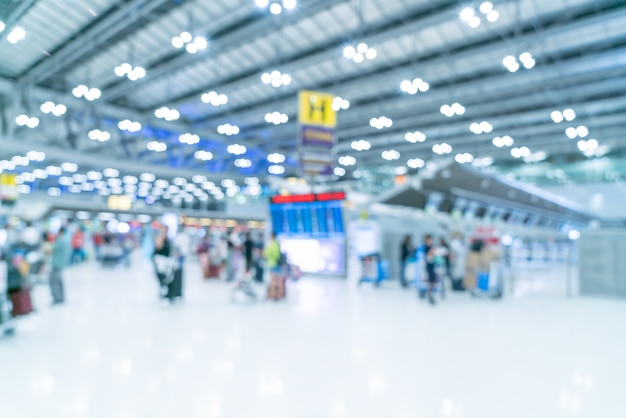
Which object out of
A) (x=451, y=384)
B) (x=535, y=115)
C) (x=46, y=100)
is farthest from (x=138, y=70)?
(x=535, y=115)

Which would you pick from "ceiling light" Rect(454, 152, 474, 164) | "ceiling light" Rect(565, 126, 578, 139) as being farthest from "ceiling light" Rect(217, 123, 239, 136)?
"ceiling light" Rect(565, 126, 578, 139)

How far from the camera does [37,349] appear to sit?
5238 millimetres

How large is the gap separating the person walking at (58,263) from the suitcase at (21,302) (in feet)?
8.95

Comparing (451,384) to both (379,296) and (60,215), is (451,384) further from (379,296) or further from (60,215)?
(60,215)

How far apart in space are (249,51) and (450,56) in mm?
6474

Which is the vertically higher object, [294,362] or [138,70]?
[138,70]

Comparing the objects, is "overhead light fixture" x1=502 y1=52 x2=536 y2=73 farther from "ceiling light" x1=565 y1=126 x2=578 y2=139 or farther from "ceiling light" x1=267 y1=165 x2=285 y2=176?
"ceiling light" x1=267 y1=165 x2=285 y2=176

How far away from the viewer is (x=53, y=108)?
18.5m

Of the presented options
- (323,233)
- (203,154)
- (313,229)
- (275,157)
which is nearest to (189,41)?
(313,229)

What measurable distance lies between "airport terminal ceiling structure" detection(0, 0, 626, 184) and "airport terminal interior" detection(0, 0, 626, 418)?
93mm

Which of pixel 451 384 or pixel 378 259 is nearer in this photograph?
pixel 451 384

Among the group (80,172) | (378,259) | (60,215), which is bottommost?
(378,259)

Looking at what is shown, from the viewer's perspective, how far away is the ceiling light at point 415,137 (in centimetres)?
2366

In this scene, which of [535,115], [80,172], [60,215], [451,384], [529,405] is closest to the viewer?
[529,405]
